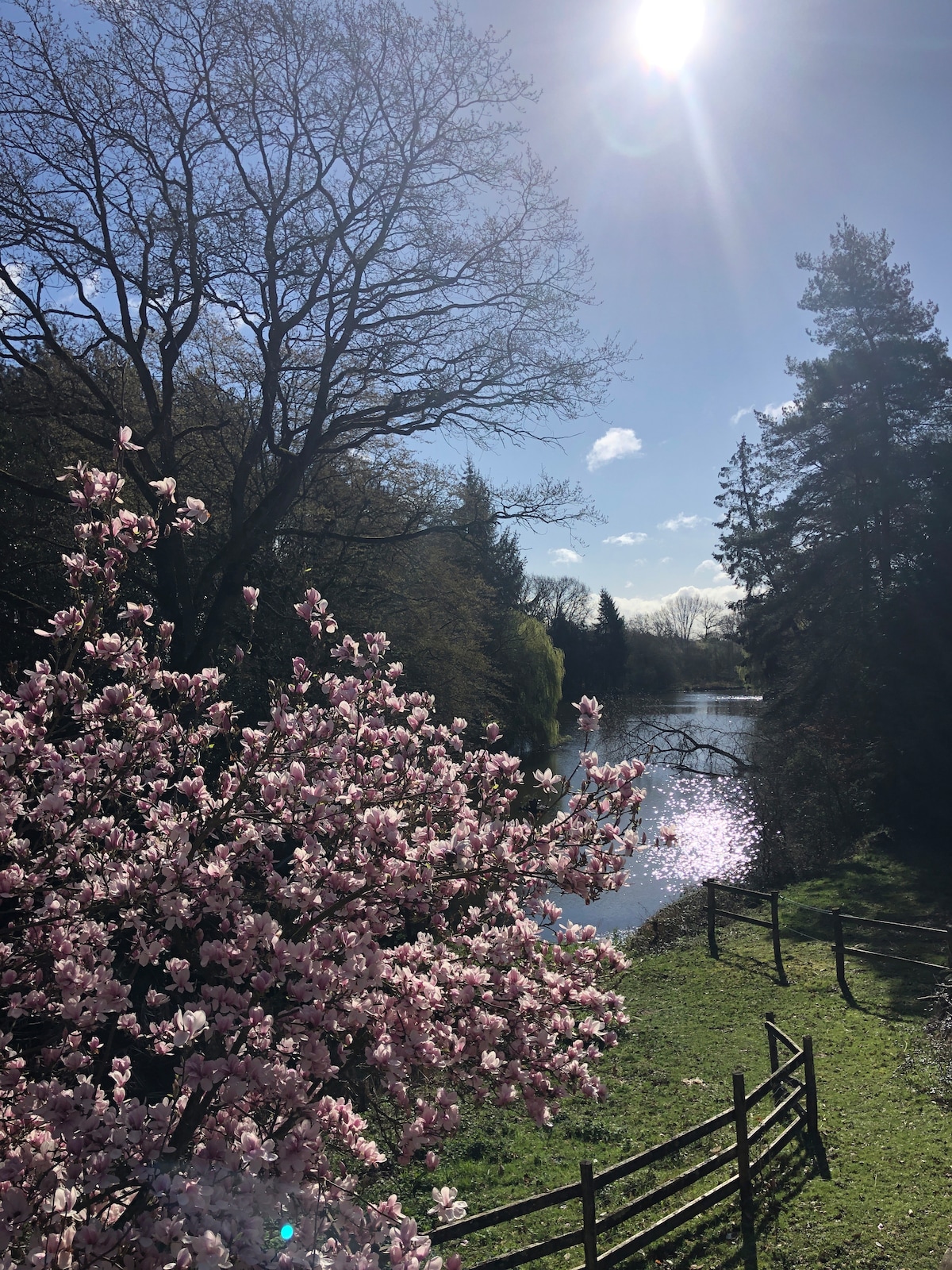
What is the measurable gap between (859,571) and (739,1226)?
17631 mm

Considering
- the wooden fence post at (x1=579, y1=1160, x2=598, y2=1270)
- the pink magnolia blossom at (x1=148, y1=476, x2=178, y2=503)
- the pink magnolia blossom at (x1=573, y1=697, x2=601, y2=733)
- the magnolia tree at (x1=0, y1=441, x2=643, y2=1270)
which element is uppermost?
the pink magnolia blossom at (x1=148, y1=476, x2=178, y2=503)

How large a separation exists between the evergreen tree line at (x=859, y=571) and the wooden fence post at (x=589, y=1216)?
13.9 metres

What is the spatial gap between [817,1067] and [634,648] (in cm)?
4929

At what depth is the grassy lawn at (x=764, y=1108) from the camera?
4.95 metres

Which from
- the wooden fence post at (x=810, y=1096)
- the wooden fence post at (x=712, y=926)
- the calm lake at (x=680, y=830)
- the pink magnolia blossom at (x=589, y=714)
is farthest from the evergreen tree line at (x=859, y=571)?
the pink magnolia blossom at (x=589, y=714)

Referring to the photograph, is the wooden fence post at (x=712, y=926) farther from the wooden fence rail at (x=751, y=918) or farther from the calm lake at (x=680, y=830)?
the calm lake at (x=680, y=830)

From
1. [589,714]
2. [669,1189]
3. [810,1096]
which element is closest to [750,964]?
[810,1096]

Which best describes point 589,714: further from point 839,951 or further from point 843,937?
point 843,937

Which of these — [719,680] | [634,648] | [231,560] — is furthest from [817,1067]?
[634,648]

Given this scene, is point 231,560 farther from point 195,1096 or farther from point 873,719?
point 873,719

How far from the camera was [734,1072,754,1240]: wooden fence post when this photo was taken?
498 centimetres

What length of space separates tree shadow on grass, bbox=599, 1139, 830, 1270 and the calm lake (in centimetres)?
655

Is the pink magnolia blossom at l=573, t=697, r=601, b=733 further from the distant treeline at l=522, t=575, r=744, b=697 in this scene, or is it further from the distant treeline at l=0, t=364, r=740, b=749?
the distant treeline at l=522, t=575, r=744, b=697

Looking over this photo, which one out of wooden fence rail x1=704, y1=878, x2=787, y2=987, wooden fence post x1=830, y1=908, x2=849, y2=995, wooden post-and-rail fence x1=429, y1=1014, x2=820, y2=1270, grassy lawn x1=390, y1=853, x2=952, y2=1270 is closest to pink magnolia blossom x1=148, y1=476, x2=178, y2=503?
wooden post-and-rail fence x1=429, y1=1014, x2=820, y2=1270
